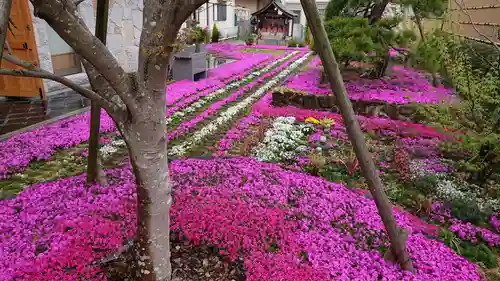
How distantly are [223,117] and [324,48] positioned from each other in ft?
19.1

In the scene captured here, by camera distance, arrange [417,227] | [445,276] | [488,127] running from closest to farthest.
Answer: [445,276] → [417,227] → [488,127]

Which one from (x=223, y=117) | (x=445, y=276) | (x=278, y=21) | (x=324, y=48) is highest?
(x=278, y=21)

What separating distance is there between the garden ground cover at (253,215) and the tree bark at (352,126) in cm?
25

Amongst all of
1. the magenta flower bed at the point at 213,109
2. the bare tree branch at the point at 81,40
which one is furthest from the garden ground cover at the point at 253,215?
the bare tree branch at the point at 81,40

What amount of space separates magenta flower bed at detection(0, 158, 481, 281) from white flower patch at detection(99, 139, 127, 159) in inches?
52.5

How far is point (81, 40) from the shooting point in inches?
78.4

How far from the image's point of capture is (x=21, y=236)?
3.42m

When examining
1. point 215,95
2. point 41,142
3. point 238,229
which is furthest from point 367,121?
point 41,142

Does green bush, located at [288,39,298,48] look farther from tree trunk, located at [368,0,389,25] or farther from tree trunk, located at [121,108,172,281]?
tree trunk, located at [121,108,172,281]

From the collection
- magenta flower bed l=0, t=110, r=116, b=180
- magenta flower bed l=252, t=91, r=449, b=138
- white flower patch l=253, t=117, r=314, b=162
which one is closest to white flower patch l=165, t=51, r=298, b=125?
magenta flower bed l=252, t=91, r=449, b=138

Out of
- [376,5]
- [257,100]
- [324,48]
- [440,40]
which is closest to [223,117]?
[257,100]

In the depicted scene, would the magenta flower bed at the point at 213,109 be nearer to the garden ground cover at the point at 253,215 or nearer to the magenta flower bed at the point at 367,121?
the garden ground cover at the point at 253,215

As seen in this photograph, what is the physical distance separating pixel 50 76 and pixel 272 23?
94.8 feet

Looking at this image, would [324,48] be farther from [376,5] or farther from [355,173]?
[376,5]
